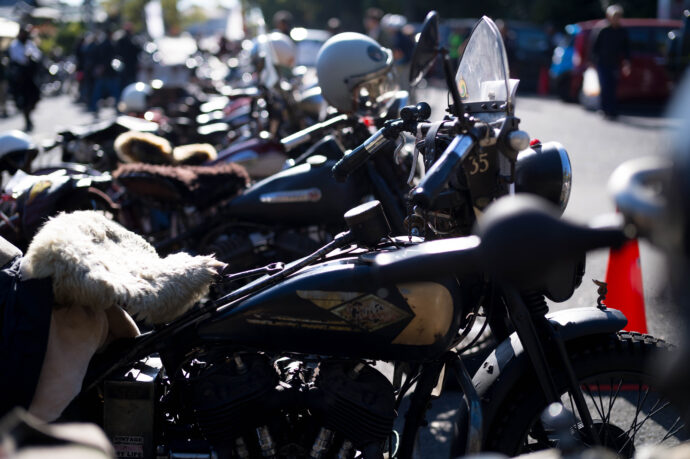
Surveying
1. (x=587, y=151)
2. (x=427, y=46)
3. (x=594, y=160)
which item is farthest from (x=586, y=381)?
(x=587, y=151)

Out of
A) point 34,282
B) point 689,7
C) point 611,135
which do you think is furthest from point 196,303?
point 689,7

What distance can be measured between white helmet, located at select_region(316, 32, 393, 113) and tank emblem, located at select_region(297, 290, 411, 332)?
2542 millimetres

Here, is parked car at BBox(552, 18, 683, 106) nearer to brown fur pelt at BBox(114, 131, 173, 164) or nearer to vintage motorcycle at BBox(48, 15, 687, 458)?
brown fur pelt at BBox(114, 131, 173, 164)

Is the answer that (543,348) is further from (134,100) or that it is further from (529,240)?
(134,100)

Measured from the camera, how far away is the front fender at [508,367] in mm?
2256

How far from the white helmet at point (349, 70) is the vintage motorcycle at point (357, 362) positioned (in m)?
2.17

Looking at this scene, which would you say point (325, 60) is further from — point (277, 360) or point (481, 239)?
point (481, 239)

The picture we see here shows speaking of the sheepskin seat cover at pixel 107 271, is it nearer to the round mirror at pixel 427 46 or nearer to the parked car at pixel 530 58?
the round mirror at pixel 427 46

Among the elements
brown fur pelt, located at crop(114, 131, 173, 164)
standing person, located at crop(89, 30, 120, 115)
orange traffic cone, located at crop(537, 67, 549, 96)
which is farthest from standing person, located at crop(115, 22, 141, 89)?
brown fur pelt, located at crop(114, 131, 173, 164)

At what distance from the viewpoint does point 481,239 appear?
1285mm

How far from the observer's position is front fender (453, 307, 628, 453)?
226 centimetres

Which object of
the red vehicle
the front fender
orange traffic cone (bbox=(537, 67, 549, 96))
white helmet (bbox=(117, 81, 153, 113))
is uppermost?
the front fender

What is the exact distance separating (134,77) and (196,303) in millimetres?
15952

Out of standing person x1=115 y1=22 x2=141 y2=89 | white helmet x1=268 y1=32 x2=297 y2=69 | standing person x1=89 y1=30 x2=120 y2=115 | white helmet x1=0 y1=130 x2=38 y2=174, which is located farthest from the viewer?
standing person x1=115 y1=22 x2=141 y2=89
